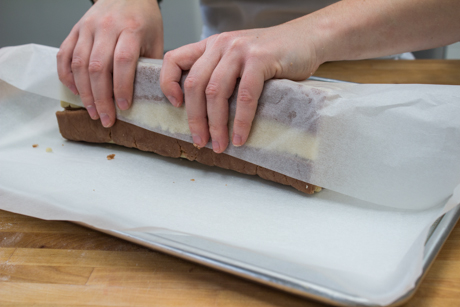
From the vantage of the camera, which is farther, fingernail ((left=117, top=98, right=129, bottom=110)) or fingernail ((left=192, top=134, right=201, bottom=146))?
fingernail ((left=117, top=98, right=129, bottom=110))

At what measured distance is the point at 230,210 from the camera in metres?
0.88

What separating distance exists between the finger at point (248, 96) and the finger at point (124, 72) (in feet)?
1.19

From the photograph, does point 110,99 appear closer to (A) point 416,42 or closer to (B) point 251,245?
(B) point 251,245

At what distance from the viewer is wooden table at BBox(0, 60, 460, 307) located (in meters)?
0.66

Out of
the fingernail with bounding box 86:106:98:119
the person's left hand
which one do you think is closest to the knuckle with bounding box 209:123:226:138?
the person's left hand

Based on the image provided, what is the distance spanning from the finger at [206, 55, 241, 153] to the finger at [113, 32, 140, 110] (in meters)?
0.29

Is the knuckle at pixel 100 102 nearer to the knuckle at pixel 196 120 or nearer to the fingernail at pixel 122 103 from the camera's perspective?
the fingernail at pixel 122 103

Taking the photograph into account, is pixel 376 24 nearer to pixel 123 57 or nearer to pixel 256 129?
pixel 256 129

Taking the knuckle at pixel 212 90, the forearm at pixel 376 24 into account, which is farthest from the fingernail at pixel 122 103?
the forearm at pixel 376 24

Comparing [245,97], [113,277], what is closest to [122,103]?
[245,97]

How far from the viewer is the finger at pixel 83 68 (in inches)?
43.1

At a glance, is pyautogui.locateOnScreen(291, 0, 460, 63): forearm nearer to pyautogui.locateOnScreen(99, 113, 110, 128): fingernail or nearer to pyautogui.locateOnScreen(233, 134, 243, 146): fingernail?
pyautogui.locateOnScreen(233, 134, 243, 146): fingernail

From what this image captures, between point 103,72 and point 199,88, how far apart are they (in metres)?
0.35

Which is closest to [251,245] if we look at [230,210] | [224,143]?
[230,210]
